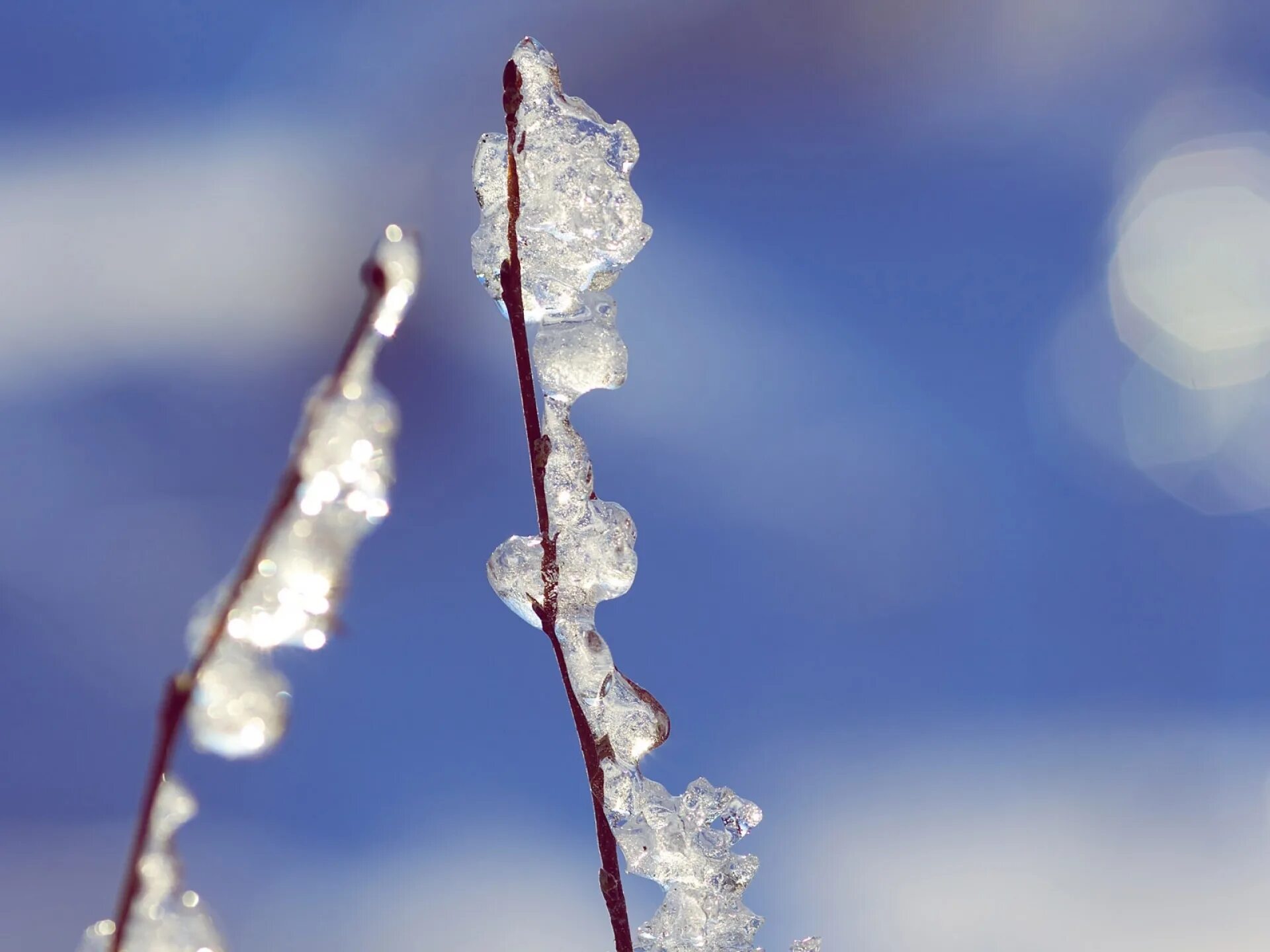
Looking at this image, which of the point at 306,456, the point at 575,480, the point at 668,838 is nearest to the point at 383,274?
the point at 306,456

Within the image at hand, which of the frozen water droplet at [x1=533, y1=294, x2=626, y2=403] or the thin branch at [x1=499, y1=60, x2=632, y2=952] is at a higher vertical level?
the frozen water droplet at [x1=533, y1=294, x2=626, y2=403]

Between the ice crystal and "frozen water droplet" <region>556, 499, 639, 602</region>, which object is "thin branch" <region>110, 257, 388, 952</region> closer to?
the ice crystal

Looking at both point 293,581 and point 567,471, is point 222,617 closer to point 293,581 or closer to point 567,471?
point 293,581

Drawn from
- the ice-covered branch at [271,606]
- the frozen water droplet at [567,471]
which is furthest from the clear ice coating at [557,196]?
the ice-covered branch at [271,606]

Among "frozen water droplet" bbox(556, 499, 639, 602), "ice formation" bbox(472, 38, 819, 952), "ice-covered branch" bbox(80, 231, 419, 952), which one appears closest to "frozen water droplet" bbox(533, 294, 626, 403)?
"ice formation" bbox(472, 38, 819, 952)

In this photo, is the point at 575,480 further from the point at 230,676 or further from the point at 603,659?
the point at 230,676

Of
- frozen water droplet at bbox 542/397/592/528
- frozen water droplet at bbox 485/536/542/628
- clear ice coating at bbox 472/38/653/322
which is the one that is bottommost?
frozen water droplet at bbox 485/536/542/628
